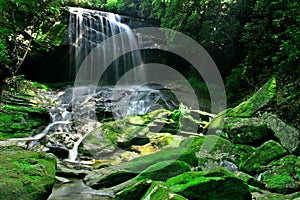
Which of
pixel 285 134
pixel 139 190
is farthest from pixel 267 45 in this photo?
pixel 139 190

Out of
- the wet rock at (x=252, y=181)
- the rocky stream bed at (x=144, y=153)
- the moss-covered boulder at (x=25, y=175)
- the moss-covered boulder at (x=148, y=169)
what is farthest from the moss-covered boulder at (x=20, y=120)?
the wet rock at (x=252, y=181)

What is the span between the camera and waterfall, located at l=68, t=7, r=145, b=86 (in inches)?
638

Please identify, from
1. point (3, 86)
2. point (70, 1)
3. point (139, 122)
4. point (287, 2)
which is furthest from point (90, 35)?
point (287, 2)

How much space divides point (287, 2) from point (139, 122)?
834 centimetres

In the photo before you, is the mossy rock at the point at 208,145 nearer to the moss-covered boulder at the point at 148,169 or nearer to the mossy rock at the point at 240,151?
the mossy rock at the point at 240,151

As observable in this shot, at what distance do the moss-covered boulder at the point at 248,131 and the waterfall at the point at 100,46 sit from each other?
11175mm

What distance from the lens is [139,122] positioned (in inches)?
411

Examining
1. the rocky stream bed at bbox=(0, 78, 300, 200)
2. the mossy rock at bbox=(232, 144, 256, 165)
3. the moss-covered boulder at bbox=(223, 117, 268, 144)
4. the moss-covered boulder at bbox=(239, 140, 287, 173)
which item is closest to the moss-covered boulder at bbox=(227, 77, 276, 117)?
the rocky stream bed at bbox=(0, 78, 300, 200)

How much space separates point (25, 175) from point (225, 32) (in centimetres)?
1232

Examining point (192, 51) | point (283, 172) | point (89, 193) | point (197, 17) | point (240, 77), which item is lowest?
point (89, 193)

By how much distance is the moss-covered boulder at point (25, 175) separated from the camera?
4141mm

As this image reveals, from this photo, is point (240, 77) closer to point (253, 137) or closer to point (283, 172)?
point (253, 137)

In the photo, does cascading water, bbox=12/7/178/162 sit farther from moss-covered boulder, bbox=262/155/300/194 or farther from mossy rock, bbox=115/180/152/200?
moss-covered boulder, bbox=262/155/300/194

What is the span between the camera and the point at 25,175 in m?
4.62
